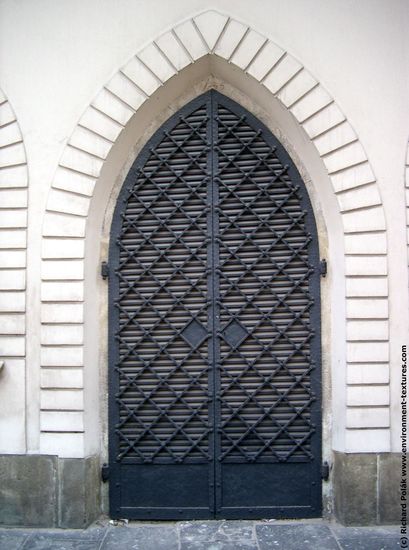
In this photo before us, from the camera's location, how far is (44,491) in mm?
5668

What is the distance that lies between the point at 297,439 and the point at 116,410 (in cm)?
180

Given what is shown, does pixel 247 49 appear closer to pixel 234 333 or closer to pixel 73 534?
pixel 234 333

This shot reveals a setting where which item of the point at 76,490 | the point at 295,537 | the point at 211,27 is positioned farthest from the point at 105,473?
the point at 211,27

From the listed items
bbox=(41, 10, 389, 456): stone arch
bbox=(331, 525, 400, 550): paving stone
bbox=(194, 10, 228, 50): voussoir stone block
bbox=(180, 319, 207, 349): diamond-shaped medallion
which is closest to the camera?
bbox=(331, 525, 400, 550): paving stone

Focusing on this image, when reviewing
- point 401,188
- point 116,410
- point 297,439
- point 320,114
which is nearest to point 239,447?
point 297,439

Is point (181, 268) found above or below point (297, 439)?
above

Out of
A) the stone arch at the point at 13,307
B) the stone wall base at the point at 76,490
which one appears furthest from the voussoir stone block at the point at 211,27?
the stone wall base at the point at 76,490

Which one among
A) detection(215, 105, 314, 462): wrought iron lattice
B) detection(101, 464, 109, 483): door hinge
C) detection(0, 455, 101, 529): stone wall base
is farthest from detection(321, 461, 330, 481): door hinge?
detection(0, 455, 101, 529): stone wall base

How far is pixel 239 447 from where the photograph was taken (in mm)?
5910

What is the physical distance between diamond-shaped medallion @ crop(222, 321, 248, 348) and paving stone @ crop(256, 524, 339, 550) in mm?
1744

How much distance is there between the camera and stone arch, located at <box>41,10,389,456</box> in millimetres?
5625

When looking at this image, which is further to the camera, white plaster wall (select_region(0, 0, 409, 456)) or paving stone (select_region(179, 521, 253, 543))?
white plaster wall (select_region(0, 0, 409, 456))

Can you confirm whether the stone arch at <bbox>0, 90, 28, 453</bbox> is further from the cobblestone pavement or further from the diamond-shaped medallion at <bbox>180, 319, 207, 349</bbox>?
the diamond-shaped medallion at <bbox>180, 319, 207, 349</bbox>

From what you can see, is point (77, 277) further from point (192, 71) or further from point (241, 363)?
point (192, 71)
